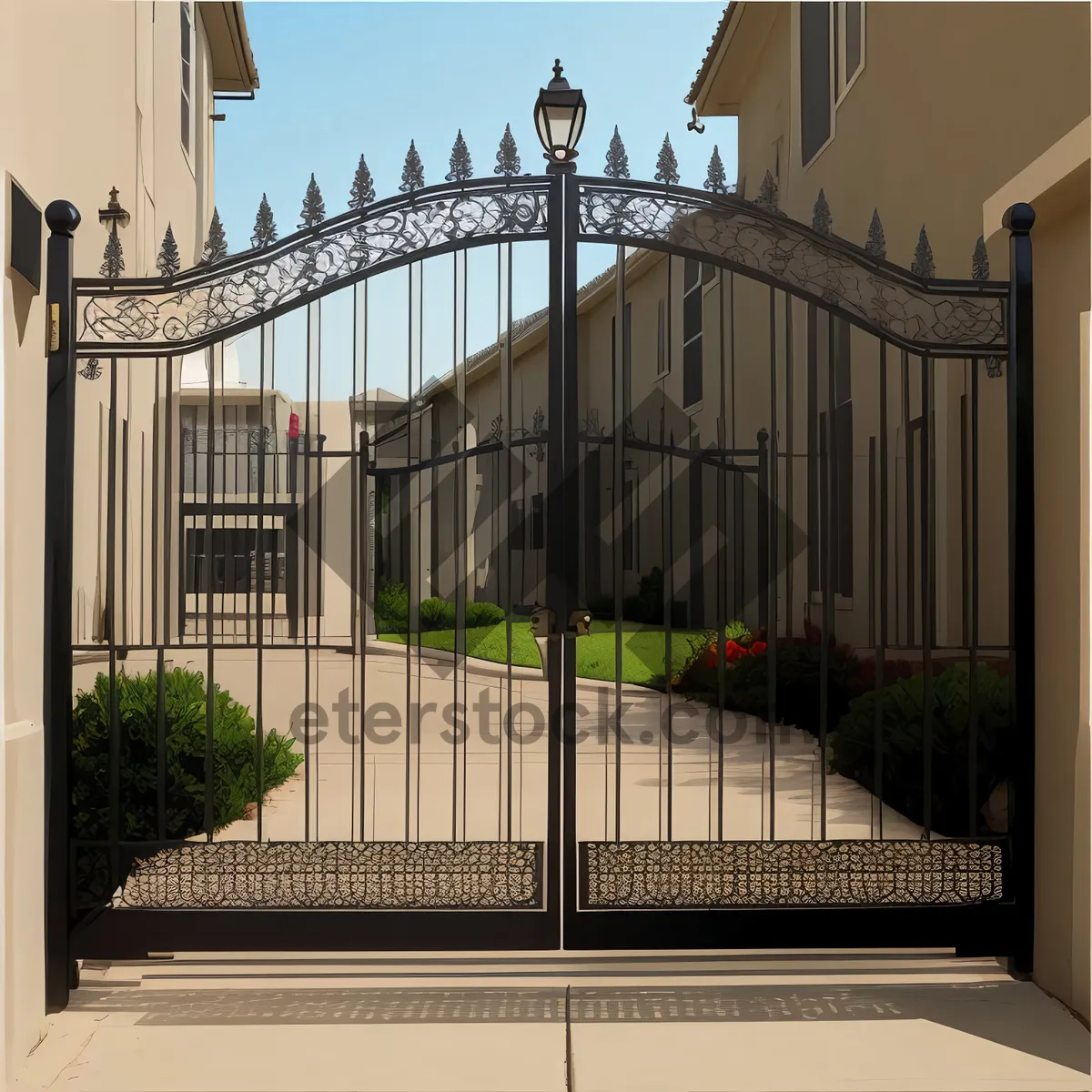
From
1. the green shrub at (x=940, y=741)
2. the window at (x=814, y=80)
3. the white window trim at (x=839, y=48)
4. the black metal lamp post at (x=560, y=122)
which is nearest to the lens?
the black metal lamp post at (x=560, y=122)

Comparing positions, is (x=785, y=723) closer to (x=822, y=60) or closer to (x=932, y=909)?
(x=932, y=909)

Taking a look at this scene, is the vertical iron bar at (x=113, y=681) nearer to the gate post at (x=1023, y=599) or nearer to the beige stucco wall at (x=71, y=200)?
the beige stucco wall at (x=71, y=200)

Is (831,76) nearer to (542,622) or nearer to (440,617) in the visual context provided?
(440,617)

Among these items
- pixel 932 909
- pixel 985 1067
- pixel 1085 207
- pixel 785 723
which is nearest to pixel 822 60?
pixel 785 723

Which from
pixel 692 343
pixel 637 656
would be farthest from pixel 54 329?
pixel 692 343

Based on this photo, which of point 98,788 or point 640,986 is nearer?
point 640,986

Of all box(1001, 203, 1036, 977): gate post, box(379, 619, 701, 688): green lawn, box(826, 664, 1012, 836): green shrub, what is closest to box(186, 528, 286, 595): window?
box(379, 619, 701, 688): green lawn

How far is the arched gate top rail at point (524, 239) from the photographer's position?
378 centimetres

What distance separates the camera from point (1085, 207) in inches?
140

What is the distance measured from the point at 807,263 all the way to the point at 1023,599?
4.94ft

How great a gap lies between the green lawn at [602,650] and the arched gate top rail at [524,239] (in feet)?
20.6

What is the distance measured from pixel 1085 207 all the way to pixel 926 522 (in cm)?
120

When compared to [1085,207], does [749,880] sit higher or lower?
lower

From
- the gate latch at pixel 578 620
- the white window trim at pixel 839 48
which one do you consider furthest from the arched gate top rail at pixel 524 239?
the white window trim at pixel 839 48
